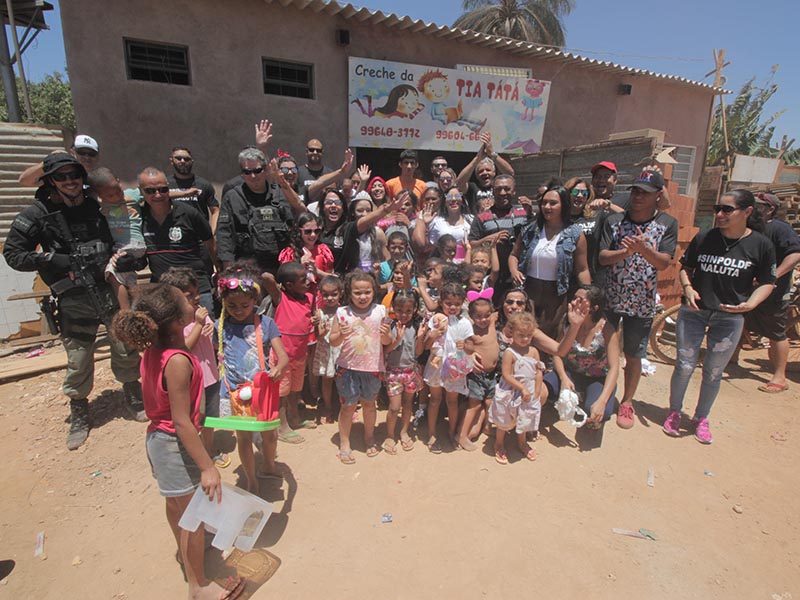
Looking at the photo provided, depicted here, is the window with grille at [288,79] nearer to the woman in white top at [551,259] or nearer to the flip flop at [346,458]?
the woman in white top at [551,259]

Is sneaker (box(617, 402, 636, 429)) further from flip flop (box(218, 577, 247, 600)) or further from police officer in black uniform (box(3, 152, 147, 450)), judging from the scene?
police officer in black uniform (box(3, 152, 147, 450))

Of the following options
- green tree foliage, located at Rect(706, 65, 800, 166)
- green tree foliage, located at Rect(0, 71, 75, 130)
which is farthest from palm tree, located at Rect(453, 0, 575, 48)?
green tree foliage, located at Rect(0, 71, 75, 130)

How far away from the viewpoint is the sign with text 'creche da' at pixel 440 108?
24.6 ft

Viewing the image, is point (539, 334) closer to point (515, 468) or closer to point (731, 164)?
point (515, 468)

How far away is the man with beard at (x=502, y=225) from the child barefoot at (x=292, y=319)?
6.45 feet

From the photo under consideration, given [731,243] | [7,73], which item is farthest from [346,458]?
[7,73]

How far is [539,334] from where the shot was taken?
354cm

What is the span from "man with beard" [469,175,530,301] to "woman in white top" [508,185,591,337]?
11.5 inches

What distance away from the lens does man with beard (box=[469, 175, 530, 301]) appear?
4402 mm

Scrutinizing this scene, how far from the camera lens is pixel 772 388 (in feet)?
15.9

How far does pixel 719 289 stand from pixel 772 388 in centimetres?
228

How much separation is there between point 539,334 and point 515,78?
Answer: 721cm

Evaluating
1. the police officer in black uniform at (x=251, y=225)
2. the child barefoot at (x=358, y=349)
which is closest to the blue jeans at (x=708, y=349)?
the child barefoot at (x=358, y=349)

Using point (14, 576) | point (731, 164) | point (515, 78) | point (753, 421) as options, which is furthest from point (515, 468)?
point (731, 164)
